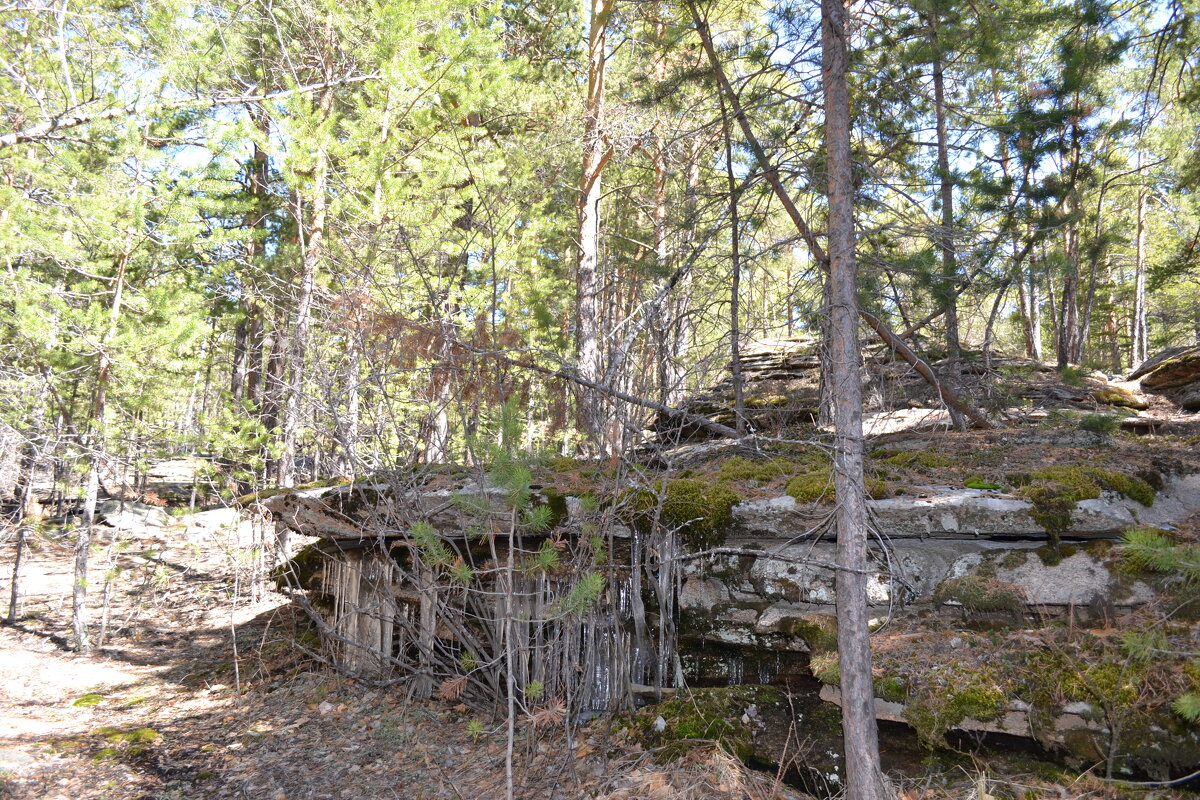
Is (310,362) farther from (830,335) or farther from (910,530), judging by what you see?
(910,530)

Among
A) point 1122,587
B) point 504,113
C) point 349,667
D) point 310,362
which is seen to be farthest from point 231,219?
point 1122,587

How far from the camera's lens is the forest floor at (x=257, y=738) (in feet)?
15.3

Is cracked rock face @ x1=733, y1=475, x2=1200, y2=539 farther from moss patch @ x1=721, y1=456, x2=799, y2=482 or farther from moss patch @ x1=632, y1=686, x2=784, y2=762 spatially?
moss patch @ x1=632, y1=686, x2=784, y2=762

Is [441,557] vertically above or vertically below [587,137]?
below

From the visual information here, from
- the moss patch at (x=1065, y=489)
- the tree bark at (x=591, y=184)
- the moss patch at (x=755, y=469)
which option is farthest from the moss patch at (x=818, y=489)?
the tree bark at (x=591, y=184)

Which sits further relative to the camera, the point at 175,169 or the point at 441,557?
the point at 175,169

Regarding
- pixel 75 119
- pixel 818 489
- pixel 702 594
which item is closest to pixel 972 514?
pixel 818 489

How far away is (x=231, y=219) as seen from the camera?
35.2ft

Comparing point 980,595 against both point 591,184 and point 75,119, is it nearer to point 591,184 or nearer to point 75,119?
point 591,184

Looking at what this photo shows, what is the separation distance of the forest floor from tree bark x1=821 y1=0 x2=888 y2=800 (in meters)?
0.81

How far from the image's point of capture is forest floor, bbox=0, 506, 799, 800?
15.3 feet

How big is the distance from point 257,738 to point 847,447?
5.66 meters

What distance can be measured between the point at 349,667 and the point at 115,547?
4.84m

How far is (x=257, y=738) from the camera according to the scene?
5.78 m
